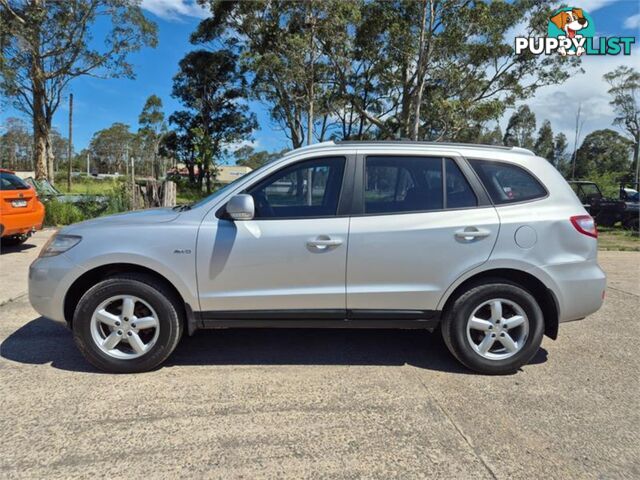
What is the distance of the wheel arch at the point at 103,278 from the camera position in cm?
352

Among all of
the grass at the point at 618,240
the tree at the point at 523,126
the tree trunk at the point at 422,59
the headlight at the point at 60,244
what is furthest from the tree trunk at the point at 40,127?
the tree at the point at 523,126

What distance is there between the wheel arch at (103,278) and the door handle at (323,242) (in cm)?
110

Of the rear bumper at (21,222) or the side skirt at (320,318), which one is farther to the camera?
the rear bumper at (21,222)

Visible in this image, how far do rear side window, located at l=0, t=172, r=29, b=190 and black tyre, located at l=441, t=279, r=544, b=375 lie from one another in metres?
7.96

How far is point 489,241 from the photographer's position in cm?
348

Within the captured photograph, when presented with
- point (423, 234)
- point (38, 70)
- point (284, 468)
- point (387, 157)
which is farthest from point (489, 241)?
point (38, 70)

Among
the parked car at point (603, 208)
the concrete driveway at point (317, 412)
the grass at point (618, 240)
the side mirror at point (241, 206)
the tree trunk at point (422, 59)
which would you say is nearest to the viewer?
the concrete driveway at point (317, 412)

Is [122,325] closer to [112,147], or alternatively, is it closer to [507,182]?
[507,182]

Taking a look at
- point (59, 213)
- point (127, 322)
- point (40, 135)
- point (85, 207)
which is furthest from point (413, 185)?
point (40, 135)

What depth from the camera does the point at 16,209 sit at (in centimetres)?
796

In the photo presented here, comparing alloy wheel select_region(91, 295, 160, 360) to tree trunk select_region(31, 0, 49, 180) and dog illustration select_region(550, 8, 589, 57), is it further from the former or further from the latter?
tree trunk select_region(31, 0, 49, 180)

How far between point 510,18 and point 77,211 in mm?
19787

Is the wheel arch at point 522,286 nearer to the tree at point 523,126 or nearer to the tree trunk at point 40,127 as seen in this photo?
the tree trunk at point 40,127

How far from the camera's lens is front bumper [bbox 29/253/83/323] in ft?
11.4
